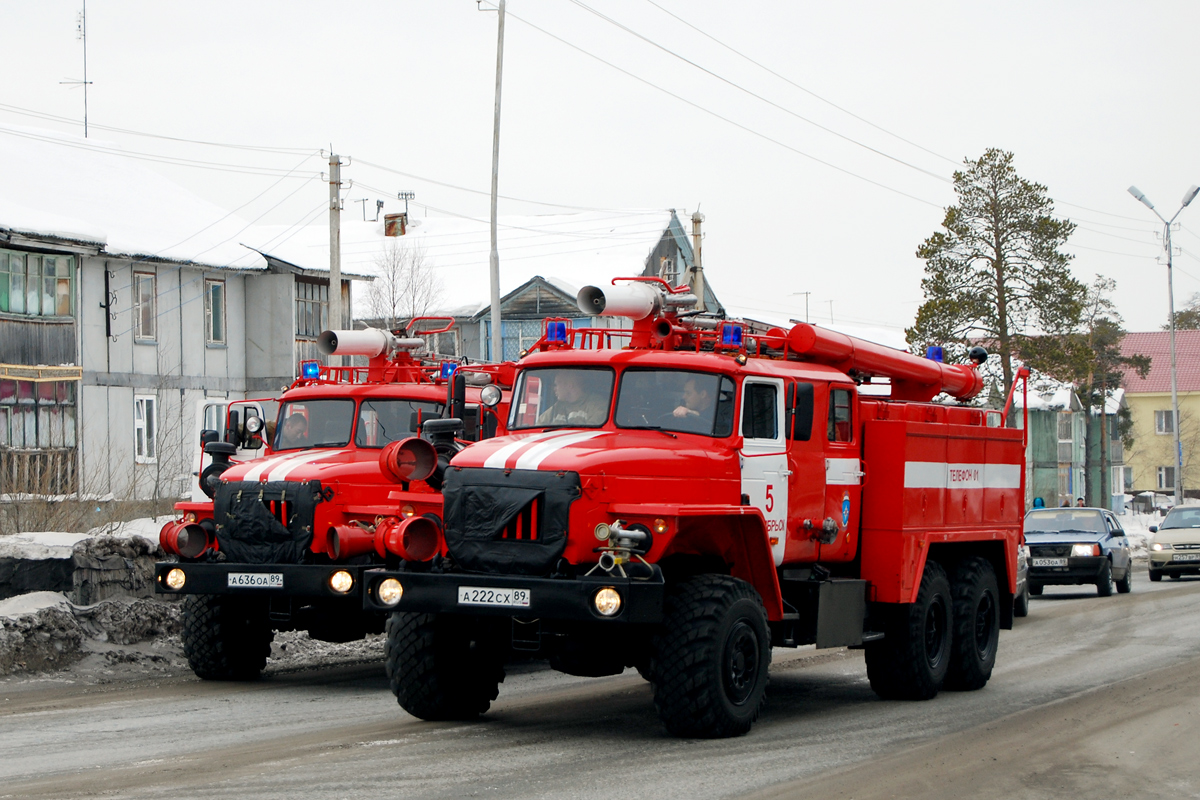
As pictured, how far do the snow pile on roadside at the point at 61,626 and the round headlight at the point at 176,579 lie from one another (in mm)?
1771

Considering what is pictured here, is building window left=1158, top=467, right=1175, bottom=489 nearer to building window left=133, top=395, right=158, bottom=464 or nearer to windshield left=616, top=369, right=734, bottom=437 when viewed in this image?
building window left=133, top=395, right=158, bottom=464

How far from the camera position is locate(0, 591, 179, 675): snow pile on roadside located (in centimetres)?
1354

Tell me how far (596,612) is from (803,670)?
6.15 metres

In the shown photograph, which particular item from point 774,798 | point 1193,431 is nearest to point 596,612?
point 774,798

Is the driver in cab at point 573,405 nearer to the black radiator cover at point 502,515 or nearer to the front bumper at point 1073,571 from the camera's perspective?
the black radiator cover at point 502,515

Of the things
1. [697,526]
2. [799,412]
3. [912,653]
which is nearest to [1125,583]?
[912,653]

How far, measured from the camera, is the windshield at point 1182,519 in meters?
31.0

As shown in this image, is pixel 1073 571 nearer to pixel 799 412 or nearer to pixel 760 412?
pixel 799 412

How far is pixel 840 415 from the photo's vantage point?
11812mm

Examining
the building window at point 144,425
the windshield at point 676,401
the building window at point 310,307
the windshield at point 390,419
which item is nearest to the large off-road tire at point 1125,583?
the windshield at point 390,419

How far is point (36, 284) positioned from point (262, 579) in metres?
24.2

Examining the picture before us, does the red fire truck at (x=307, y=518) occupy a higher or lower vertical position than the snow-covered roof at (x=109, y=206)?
lower

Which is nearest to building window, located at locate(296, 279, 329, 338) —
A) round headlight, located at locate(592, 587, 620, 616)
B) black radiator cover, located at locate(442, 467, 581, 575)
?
black radiator cover, located at locate(442, 467, 581, 575)

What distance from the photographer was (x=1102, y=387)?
2685 inches
